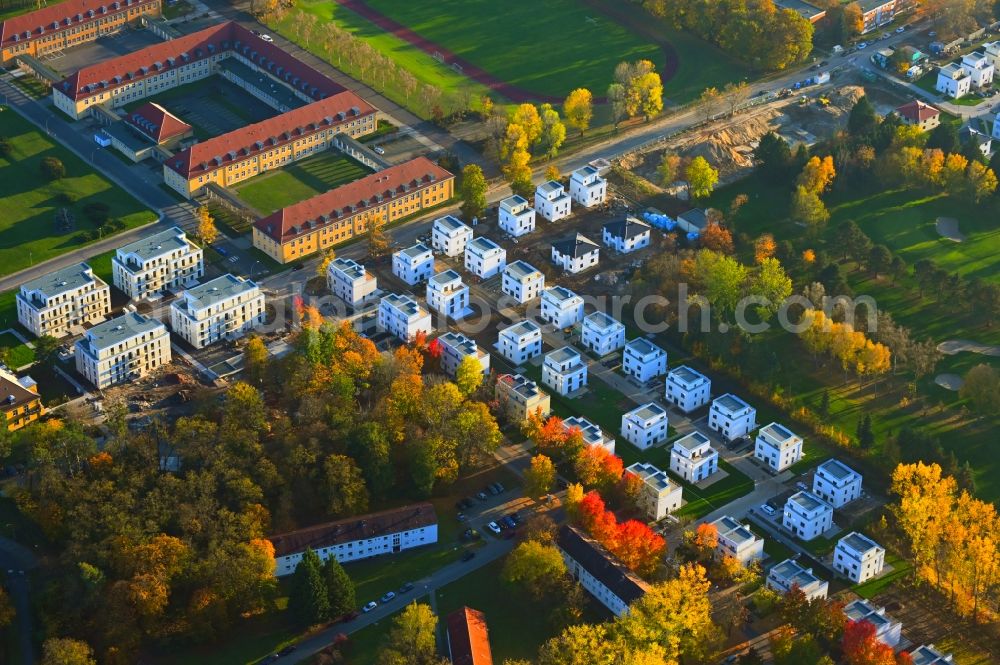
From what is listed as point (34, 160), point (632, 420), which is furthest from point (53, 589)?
point (34, 160)

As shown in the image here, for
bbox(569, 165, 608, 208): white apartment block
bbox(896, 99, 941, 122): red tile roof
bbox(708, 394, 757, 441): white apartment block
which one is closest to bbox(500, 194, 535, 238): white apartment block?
bbox(569, 165, 608, 208): white apartment block

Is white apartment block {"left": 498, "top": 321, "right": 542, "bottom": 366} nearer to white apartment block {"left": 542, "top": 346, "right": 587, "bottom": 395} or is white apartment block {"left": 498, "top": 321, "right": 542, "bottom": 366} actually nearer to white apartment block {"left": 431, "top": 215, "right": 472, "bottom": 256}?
white apartment block {"left": 542, "top": 346, "right": 587, "bottom": 395}

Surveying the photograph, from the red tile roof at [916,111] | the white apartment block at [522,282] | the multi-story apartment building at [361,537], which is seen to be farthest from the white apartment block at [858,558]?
the red tile roof at [916,111]

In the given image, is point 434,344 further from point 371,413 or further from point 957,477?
point 957,477

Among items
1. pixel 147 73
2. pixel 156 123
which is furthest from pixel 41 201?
pixel 147 73

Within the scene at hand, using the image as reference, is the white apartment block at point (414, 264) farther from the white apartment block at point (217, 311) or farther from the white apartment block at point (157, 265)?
the white apartment block at point (157, 265)

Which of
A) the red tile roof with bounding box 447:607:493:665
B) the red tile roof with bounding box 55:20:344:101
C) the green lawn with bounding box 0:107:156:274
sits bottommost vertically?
the green lawn with bounding box 0:107:156:274
